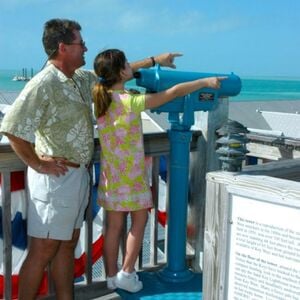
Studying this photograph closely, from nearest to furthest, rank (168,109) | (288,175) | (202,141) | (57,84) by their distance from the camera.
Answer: (288,175) → (57,84) → (168,109) → (202,141)

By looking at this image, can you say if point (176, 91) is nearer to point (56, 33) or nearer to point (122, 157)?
point (122, 157)

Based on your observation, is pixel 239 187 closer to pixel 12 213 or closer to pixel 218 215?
pixel 218 215

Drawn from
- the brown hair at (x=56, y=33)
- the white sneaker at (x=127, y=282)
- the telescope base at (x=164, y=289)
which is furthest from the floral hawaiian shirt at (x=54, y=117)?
the telescope base at (x=164, y=289)

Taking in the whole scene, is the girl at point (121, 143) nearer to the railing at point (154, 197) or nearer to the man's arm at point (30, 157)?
the railing at point (154, 197)

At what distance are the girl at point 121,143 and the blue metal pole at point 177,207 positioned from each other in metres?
0.28

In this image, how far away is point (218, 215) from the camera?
236 cm

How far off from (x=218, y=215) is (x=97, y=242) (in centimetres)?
127

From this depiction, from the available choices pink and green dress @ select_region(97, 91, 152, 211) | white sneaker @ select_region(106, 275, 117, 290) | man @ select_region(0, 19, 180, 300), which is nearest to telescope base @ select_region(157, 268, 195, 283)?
white sneaker @ select_region(106, 275, 117, 290)

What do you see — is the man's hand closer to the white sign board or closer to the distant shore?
the white sign board

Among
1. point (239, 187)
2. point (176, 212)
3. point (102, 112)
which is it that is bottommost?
point (176, 212)

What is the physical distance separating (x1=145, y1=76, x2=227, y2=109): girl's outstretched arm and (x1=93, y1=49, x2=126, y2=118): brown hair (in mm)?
230

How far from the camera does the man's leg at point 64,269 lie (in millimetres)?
2963

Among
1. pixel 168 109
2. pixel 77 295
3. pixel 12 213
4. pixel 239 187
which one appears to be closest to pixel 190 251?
pixel 77 295

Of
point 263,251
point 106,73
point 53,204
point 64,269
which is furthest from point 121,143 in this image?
point 263,251
